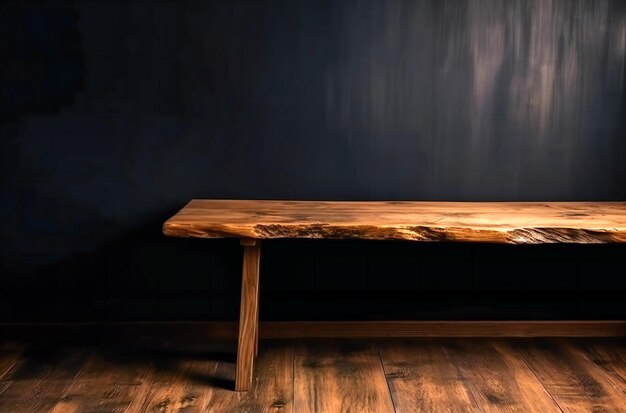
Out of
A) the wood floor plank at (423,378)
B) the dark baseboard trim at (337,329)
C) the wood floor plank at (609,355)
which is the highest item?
the dark baseboard trim at (337,329)

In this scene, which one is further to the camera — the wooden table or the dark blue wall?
the dark blue wall

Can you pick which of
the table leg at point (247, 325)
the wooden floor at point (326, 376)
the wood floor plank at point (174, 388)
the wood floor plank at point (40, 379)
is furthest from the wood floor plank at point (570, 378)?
the wood floor plank at point (40, 379)

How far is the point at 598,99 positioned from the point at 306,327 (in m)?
1.61

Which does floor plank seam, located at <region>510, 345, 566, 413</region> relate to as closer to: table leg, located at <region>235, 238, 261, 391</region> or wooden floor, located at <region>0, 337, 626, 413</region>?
wooden floor, located at <region>0, 337, 626, 413</region>

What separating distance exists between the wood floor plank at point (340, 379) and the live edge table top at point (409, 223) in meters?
0.58

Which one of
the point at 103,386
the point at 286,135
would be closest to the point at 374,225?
the point at 286,135

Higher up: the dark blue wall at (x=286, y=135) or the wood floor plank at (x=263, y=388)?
the dark blue wall at (x=286, y=135)

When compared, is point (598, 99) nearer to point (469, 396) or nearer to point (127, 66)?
point (469, 396)

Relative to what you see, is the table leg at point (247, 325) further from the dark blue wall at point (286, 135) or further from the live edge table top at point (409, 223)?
the dark blue wall at point (286, 135)

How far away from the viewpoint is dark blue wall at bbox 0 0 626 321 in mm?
3084

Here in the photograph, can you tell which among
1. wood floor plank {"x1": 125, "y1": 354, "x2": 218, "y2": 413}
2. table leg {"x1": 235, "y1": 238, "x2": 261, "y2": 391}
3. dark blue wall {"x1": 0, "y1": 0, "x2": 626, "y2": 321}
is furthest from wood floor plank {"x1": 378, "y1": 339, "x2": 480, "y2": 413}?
wood floor plank {"x1": 125, "y1": 354, "x2": 218, "y2": 413}

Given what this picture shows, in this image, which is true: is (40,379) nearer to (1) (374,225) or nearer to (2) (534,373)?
(1) (374,225)

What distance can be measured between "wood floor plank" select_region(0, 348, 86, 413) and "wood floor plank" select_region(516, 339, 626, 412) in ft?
5.80

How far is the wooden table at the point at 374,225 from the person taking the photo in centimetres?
241
